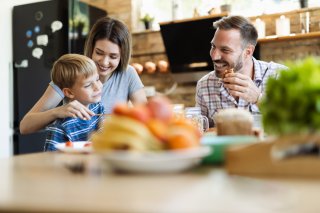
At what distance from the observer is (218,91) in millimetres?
2486

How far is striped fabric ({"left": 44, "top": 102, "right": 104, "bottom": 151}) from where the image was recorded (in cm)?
158

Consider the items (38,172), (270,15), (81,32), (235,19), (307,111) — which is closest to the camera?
(307,111)

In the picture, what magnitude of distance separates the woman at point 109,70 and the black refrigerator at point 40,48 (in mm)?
1918

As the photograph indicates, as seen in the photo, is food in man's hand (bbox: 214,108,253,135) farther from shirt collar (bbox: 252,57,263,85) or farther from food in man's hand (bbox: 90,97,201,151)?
shirt collar (bbox: 252,57,263,85)

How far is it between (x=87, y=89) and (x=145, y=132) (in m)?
Result: 1.14

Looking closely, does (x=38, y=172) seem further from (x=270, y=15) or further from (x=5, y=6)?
(x=5, y=6)

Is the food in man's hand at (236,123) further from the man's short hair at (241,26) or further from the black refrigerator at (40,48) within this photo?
the black refrigerator at (40,48)

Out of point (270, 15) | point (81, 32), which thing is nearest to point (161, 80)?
point (81, 32)

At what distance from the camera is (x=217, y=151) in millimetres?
890

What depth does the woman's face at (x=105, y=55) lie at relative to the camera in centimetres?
212

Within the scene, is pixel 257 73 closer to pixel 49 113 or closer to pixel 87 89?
pixel 87 89

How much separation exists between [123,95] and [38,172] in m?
1.51

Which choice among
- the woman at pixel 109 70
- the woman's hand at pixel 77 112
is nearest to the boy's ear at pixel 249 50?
the woman at pixel 109 70

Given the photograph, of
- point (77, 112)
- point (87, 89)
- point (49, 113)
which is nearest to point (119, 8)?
point (87, 89)
